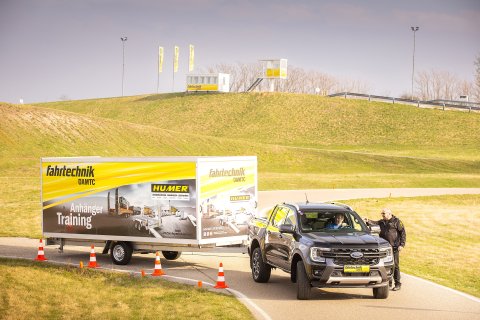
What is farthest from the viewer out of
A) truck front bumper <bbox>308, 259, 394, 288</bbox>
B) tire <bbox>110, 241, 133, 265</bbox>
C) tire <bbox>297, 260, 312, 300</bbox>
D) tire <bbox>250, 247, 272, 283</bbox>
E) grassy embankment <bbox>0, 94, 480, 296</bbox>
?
grassy embankment <bbox>0, 94, 480, 296</bbox>

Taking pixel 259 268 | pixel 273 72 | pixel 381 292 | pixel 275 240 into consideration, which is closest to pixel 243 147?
pixel 273 72

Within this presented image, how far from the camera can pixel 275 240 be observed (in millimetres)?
17391

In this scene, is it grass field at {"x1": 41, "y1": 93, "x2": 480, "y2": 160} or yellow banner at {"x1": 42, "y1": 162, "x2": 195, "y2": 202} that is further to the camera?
grass field at {"x1": 41, "y1": 93, "x2": 480, "y2": 160}

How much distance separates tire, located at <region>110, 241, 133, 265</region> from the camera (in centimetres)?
2098

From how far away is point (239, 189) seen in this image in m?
20.9

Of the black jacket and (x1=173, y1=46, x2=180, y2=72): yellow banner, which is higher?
(x1=173, y1=46, x2=180, y2=72): yellow banner

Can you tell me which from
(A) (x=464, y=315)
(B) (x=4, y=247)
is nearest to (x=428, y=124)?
(B) (x=4, y=247)

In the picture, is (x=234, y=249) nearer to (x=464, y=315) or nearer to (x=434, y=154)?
(x=464, y=315)

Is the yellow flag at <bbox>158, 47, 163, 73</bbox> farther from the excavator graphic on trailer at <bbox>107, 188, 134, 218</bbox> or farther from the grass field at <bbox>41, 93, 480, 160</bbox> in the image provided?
the excavator graphic on trailer at <bbox>107, 188, 134, 218</bbox>

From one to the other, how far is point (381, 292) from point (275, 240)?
8.58 ft

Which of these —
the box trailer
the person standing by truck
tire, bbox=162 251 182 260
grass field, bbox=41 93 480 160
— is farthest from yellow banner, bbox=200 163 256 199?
grass field, bbox=41 93 480 160

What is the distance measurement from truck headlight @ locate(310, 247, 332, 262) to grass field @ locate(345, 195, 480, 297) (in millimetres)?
4117

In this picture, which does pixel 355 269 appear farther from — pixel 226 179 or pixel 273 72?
pixel 273 72

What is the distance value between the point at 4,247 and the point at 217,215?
8381 mm
